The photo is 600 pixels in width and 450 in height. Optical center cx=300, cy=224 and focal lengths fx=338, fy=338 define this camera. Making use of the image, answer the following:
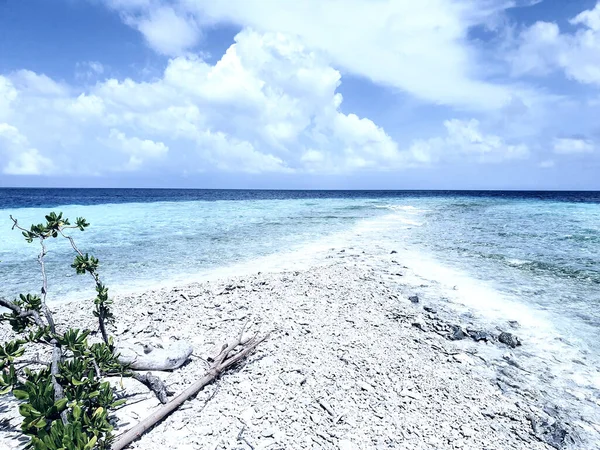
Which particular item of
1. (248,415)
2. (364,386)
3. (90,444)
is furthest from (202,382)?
(364,386)

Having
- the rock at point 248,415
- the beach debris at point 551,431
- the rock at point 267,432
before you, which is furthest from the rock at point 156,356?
the beach debris at point 551,431

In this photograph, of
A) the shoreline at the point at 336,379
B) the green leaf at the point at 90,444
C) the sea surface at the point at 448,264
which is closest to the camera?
the green leaf at the point at 90,444

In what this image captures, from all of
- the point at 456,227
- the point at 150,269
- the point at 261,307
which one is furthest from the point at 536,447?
the point at 456,227

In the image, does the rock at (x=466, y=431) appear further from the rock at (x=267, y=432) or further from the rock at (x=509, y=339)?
the rock at (x=509, y=339)

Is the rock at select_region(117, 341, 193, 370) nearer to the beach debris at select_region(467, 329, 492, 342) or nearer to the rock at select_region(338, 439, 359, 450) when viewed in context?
the rock at select_region(338, 439, 359, 450)

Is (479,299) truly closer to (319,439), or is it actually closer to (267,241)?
(319,439)

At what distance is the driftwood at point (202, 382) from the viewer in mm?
3908

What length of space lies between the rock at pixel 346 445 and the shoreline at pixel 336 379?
16 mm

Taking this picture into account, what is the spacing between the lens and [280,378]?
16.8ft

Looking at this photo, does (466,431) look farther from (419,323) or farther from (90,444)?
(90,444)

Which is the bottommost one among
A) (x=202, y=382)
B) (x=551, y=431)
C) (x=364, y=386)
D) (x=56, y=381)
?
(x=551, y=431)

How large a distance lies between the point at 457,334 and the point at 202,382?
17.7 ft

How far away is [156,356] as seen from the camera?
5457mm

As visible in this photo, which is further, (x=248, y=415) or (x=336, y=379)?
(x=336, y=379)
